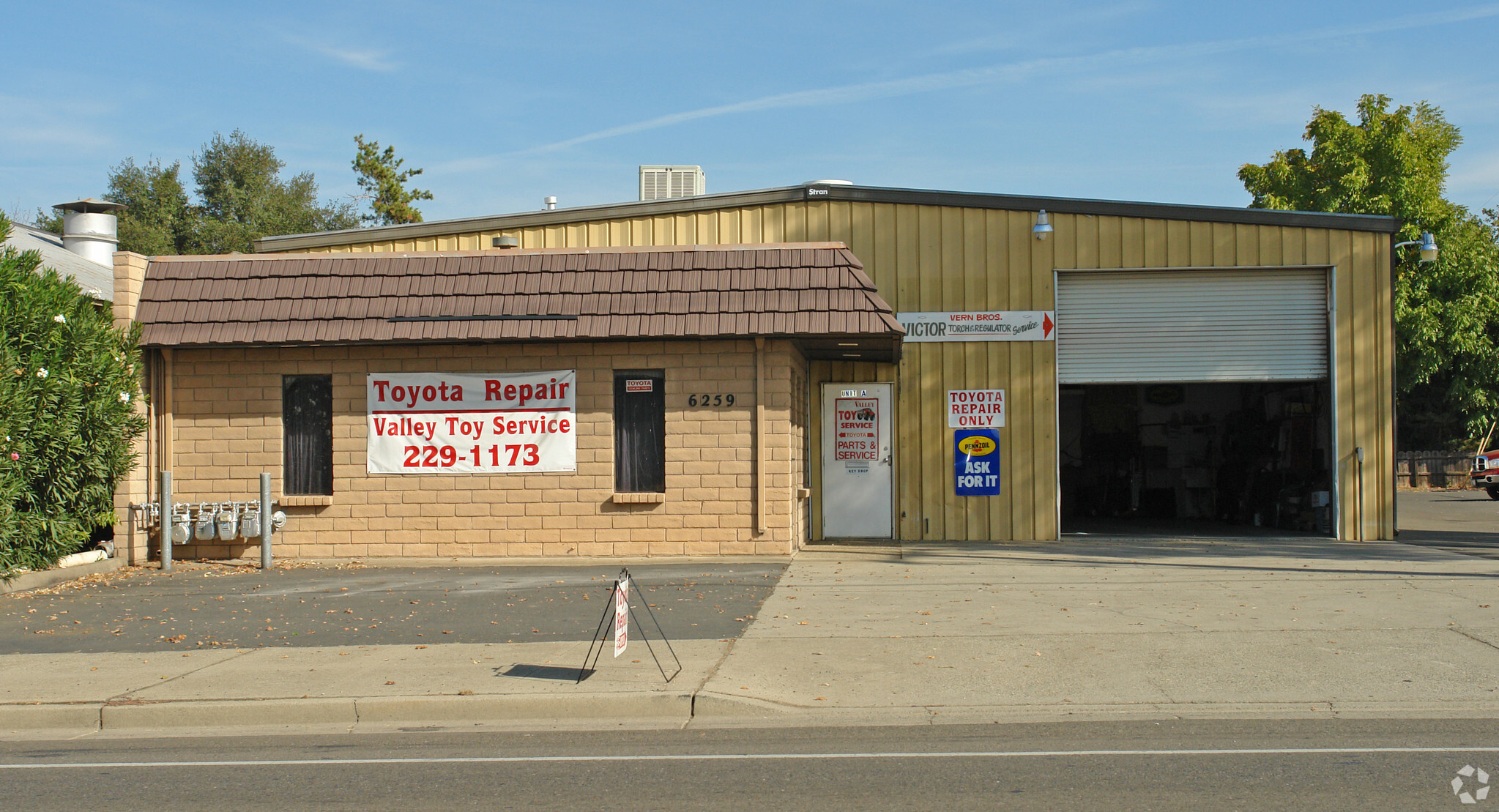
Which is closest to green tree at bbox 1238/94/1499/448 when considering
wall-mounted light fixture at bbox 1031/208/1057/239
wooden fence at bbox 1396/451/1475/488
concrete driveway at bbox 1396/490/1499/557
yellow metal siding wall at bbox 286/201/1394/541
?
wooden fence at bbox 1396/451/1475/488

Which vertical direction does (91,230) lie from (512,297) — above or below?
above

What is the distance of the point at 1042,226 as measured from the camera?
653 inches

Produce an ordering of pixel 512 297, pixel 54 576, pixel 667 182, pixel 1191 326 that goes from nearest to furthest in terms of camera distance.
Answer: pixel 54 576 → pixel 512 297 → pixel 1191 326 → pixel 667 182

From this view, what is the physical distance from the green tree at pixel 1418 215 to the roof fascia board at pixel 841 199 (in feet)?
71.6

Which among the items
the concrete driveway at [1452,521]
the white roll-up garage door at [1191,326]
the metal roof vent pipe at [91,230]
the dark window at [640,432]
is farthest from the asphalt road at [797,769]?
the metal roof vent pipe at [91,230]

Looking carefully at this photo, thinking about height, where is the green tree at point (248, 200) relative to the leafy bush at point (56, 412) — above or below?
above

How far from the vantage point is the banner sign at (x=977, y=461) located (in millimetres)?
17031

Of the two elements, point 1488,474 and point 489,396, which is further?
point 1488,474

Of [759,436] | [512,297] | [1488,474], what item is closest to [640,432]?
[759,436]

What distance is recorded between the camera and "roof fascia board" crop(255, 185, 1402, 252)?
1672cm

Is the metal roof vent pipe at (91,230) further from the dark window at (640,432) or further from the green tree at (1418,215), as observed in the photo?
the green tree at (1418,215)

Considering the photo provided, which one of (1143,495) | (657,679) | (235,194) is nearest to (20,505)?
(657,679)

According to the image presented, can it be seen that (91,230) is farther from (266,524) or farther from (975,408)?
(975,408)

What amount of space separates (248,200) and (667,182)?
39.9 metres
